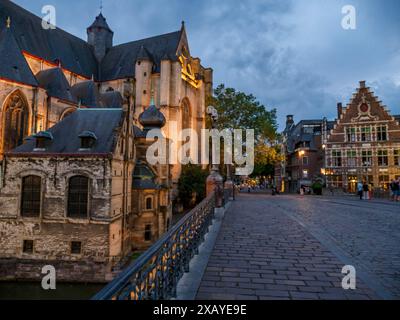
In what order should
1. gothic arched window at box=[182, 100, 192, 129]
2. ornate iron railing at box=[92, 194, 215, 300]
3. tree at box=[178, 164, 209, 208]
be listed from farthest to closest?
gothic arched window at box=[182, 100, 192, 129] → tree at box=[178, 164, 209, 208] → ornate iron railing at box=[92, 194, 215, 300]

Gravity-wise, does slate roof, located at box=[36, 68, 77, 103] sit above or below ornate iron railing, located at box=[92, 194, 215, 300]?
above

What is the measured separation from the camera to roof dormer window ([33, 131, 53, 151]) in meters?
15.7

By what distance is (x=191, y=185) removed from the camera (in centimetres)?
3022

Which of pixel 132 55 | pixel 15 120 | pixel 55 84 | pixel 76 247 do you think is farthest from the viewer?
pixel 132 55

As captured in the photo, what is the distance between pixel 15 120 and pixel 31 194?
8517mm

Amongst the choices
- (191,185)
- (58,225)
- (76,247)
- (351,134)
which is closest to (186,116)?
(191,185)

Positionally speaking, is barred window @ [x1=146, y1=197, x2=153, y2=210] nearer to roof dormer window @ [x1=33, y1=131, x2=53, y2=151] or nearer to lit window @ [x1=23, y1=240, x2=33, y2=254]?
lit window @ [x1=23, y1=240, x2=33, y2=254]

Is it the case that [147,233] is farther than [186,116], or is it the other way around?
[186,116]

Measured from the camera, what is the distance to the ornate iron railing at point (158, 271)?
2029 mm

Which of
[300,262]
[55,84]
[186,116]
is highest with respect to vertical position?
[55,84]

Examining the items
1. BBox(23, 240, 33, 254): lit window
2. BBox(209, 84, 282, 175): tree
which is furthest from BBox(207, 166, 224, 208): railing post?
BBox(209, 84, 282, 175): tree

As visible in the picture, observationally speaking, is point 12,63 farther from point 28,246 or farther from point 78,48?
point 78,48

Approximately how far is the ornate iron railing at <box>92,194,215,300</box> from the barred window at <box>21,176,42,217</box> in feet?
48.9

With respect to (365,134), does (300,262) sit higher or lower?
lower
